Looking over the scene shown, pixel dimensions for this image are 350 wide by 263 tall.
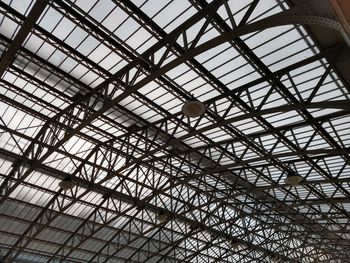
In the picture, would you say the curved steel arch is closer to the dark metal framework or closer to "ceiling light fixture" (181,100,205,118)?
the dark metal framework

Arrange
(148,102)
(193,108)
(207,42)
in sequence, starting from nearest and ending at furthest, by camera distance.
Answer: (207,42)
(193,108)
(148,102)

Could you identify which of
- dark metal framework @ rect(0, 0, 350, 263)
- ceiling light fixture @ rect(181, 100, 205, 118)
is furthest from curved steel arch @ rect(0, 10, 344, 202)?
ceiling light fixture @ rect(181, 100, 205, 118)

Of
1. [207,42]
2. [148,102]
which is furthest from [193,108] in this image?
[148,102]

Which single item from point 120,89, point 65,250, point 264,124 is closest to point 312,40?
point 264,124

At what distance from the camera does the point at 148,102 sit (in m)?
20.4

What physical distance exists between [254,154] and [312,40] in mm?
12913

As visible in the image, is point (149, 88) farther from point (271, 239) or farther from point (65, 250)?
point (271, 239)

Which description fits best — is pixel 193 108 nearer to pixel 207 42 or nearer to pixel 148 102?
pixel 207 42

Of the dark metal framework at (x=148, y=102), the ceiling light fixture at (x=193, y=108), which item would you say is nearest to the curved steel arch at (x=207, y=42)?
the dark metal framework at (x=148, y=102)

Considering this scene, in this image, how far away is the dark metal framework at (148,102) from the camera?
14.5 meters

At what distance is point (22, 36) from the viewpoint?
1263cm

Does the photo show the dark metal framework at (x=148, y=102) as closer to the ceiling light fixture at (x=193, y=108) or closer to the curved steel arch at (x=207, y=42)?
the curved steel arch at (x=207, y=42)

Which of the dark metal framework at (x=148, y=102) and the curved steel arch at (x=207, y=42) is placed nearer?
the curved steel arch at (x=207, y=42)

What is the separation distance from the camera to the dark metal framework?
571 inches
